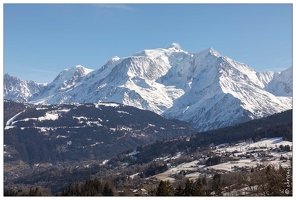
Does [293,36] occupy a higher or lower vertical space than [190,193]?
higher

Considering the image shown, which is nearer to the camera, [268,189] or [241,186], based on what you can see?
[268,189]

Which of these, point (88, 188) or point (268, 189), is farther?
point (88, 188)

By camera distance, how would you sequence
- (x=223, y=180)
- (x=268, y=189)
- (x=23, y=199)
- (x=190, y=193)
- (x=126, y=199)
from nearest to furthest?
1. (x=23, y=199)
2. (x=126, y=199)
3. (x=268, y=189)
4. (x=190, y=193)
5. (x=223, y=180)

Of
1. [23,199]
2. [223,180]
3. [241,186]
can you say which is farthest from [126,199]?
[223,180]

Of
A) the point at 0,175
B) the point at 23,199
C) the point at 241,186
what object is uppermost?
the point at 0,175

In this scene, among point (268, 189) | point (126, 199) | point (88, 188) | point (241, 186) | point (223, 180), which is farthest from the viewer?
point (223, 180)

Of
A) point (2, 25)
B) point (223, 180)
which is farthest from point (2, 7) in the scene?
point (223, 180)

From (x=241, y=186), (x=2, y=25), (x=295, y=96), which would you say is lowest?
(x=241, y=186)

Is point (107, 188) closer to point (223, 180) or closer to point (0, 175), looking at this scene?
point (223, 180)

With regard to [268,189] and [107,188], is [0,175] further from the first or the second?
[107,188]
